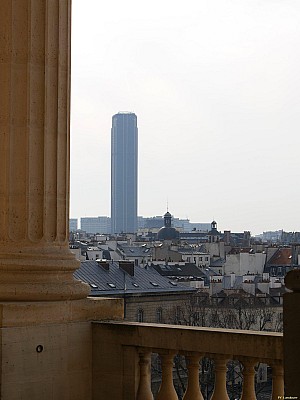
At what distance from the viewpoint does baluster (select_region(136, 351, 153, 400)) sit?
8.14 m

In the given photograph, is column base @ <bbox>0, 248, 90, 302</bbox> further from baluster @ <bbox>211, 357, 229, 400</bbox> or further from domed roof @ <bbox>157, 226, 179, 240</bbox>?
domed roof @ <bbox>157, 226, 179, 240</bbox>

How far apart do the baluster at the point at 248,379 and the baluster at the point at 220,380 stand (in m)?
0.20

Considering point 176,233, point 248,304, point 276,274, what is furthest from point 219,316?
point 176,233

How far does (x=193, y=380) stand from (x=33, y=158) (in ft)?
7.72

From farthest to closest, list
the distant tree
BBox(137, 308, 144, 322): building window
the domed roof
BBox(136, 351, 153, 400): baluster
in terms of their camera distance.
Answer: the domed roof, BBox(137, 308, 144, 322): building window, the distant tree, BBox(136, 351, 153, 400): baluster

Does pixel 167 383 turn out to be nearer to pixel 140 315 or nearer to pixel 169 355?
pixel 169 355

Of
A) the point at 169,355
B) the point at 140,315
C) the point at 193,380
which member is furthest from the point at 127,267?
the point at 193,380

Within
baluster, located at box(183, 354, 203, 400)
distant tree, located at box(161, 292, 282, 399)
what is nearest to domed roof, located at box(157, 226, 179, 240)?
distant tree, located at box(161, 292, 282, 399)

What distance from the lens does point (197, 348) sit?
7625 mm

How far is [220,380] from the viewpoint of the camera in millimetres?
7355

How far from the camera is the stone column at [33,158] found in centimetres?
840

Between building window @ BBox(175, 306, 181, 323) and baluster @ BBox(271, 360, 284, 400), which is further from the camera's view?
building window @ BBox(175, 306, 181, 323)

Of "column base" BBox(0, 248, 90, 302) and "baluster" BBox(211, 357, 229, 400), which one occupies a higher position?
"column base" BBox(0, 248, 90, 302)

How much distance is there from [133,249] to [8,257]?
134 meters
